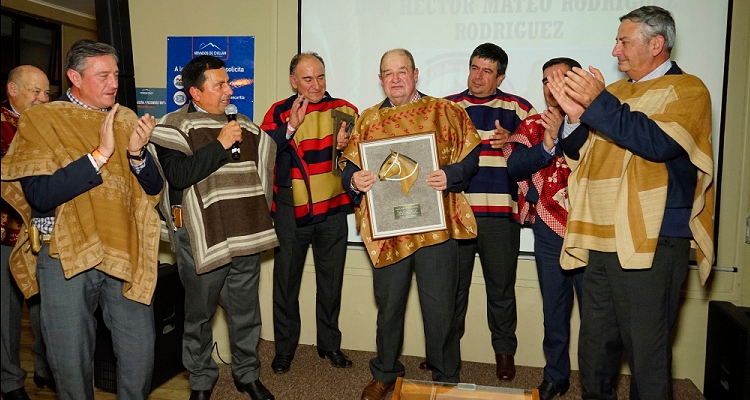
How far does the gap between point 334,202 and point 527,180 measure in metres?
1.11

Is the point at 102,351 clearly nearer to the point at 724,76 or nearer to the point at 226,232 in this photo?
the point at 226,232

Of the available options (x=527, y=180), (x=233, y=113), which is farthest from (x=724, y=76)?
(x=233, y=113)

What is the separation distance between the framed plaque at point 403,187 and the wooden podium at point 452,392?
75cm

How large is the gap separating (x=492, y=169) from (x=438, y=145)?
62 cm

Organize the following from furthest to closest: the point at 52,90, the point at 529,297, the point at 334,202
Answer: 1. the point at 52,90
2. the point at 529,297
3. the point at 334,202

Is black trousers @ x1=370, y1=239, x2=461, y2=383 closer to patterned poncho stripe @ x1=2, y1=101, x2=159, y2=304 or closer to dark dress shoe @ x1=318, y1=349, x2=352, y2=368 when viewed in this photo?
dark dress shoe @ x1=318, y1=349, x2=352, y2=368

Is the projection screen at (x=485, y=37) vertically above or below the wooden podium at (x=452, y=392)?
above

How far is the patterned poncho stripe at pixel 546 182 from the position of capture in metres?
2.95

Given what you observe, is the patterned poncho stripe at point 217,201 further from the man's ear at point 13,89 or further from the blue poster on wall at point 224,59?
the blue poster on wall at point 224,59

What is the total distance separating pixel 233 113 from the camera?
2701 mm

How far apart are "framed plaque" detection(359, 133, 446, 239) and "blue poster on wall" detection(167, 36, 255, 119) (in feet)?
5.05

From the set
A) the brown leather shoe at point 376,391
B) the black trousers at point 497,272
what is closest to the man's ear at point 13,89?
the brown leather shoe at point 376,391

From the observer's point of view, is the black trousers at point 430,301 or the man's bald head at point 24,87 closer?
the black trousers at point 430,301

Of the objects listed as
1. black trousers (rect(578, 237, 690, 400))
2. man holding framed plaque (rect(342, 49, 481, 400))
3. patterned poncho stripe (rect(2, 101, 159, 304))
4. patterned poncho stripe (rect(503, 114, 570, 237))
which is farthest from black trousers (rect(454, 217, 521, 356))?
patterned poncho stripe (rect(2, 101, 159, 304))
